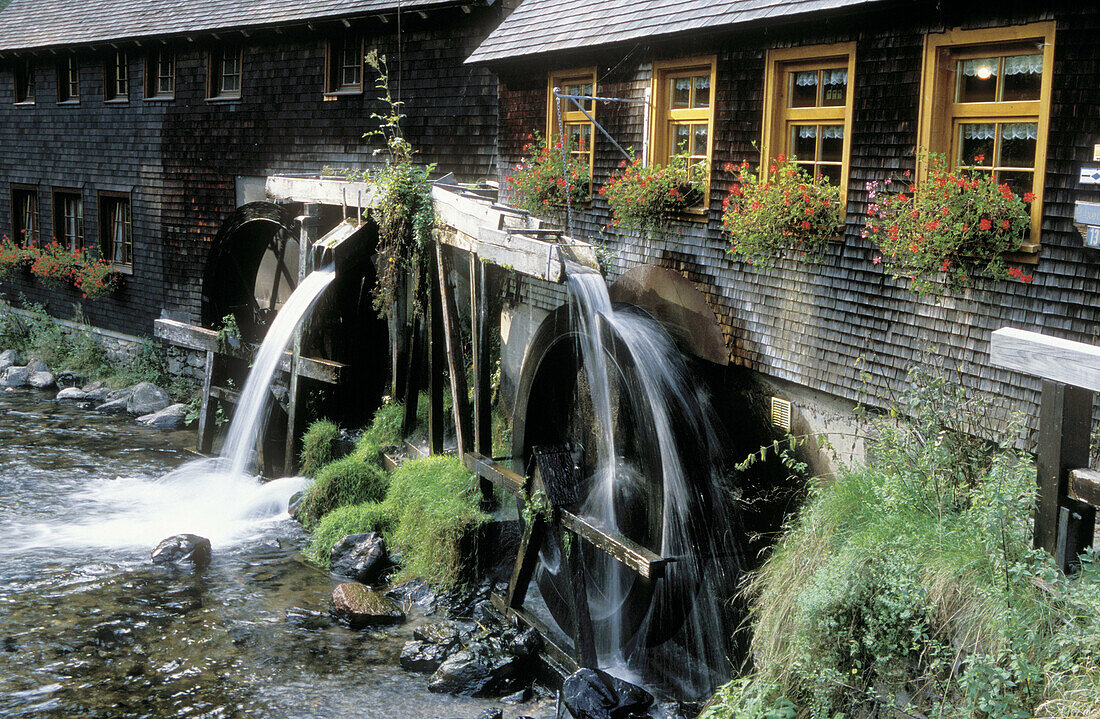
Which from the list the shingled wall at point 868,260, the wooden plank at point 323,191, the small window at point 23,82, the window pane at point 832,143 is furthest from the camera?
the small window at point 23,82

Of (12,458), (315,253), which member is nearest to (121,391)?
(12,458)

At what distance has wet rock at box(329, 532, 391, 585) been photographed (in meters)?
7.94

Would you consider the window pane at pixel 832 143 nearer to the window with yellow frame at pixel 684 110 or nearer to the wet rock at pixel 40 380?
the window with yellow frame at pixel 684 110

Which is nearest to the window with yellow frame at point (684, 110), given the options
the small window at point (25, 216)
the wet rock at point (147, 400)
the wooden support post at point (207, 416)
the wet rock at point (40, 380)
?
the wooden support post at point (207, 416)

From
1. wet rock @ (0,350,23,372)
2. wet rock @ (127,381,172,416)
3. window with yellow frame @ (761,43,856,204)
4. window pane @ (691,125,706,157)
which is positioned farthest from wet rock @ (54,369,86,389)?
window with yellow frame @ (761,43,856,204)

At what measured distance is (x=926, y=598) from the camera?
169 inches

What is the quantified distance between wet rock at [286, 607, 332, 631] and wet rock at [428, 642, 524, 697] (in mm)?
1184

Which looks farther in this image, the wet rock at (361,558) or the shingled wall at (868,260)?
the wet rock at (361,558)

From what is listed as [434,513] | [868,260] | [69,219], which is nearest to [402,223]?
[434,513]

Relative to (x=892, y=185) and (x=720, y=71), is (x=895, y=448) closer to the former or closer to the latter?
(x=892, y=185)

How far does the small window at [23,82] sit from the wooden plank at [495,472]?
44.8 feet

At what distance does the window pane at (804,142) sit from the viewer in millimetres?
6578

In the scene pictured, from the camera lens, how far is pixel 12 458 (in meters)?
11.3

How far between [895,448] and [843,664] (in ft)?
4.37
